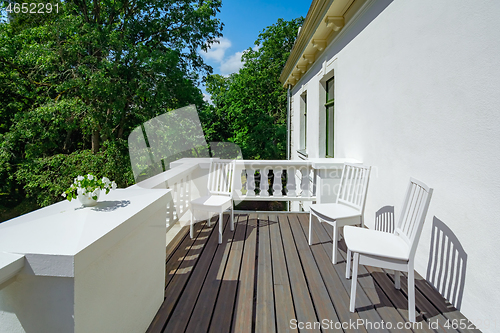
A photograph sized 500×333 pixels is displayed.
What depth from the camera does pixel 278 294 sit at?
6.20ft

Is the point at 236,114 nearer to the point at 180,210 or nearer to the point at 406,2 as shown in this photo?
the point at 180,210

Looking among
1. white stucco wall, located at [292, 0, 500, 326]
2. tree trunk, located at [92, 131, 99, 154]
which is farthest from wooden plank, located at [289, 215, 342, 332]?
tree trunk, located at [92, 131, 99, 154]

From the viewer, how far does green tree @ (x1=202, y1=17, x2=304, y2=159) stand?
12.4m

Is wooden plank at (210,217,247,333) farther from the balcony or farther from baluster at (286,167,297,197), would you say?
baluster at (286,167,297,197)

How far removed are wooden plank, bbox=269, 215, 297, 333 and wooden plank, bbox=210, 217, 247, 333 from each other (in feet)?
0.96

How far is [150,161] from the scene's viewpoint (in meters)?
9.91

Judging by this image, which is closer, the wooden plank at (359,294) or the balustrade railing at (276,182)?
the wooden plank at (359,294)

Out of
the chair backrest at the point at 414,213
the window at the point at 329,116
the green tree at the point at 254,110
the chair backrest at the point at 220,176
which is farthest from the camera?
the green tree at the point at 254,110

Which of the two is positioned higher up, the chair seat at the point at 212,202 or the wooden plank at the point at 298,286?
the chair seat at the point at 212,202

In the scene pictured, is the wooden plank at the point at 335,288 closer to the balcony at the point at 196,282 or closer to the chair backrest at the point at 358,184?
the balcony at the point at 196,282

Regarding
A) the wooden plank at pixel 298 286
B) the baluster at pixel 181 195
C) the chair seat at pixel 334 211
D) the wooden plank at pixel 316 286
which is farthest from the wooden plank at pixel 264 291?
the baluster at pixel 181 195

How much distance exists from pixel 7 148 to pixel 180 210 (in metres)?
8.10

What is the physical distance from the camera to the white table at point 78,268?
35.3 inches

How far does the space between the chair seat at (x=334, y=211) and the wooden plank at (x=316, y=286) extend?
0.39 meters
